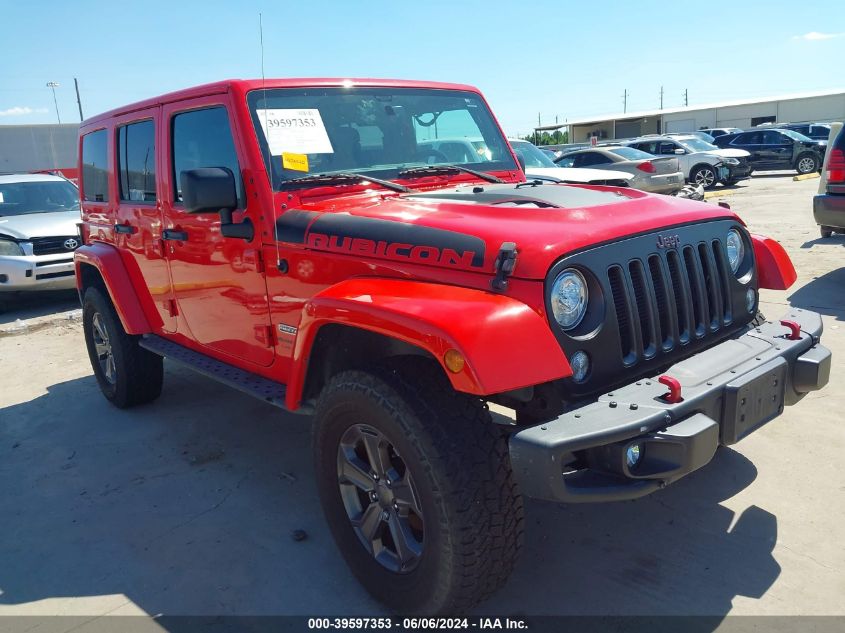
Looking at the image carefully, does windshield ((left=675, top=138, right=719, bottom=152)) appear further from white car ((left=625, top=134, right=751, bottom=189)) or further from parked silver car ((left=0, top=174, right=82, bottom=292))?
parked silver car ((left=0, top=174, right=82, bottom=292))

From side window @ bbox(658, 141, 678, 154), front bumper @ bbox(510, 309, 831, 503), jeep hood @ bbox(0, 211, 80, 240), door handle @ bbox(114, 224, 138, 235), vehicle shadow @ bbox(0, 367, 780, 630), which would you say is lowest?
vehicle shadow @ bbox(0, 367, 780, 630)

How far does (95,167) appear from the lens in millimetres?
5043

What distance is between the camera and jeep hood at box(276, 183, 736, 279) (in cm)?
242

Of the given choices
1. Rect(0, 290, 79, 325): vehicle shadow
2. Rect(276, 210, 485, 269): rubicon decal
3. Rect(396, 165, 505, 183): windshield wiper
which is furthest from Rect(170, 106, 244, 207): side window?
Rect(0, 290, 79, 325): vehicle shadow

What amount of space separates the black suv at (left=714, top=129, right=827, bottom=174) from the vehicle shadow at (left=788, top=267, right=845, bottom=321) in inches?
664

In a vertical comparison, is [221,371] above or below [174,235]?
below

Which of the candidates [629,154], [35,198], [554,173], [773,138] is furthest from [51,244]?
[773,138]

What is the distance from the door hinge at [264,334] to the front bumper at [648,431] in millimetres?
1622

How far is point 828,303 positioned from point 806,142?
18407 millimetres

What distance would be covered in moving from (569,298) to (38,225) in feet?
27.8

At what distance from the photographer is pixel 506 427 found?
244cm

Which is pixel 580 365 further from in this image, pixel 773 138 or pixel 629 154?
pixel 773 138

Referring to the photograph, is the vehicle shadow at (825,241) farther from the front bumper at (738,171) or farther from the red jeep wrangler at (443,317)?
the front bumper at (738,171)

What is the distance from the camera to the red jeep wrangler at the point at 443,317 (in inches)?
86.4
